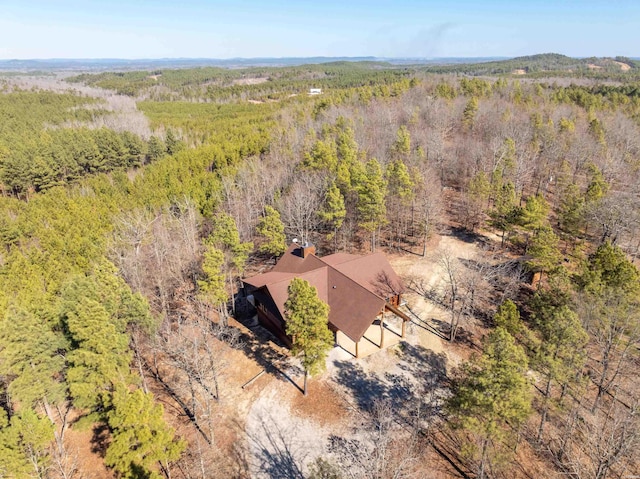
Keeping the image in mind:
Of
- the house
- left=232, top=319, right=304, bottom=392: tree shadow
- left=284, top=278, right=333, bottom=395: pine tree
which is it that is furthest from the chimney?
left=284, top=278, right=333, bottom=395: pine tree

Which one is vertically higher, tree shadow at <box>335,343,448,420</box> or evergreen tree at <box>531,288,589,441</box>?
evergreen tree at <box>531,288,589,441</box>

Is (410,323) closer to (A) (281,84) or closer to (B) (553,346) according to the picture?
(B) (553,346)

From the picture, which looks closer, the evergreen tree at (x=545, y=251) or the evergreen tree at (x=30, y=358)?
the evergreen tree at (x=30, y=358)

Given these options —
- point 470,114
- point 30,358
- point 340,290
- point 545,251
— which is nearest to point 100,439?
point 30,358

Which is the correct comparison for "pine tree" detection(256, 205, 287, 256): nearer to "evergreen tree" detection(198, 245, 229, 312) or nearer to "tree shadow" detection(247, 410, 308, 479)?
"evergreen tree" detection(198, 245, 229, 312)

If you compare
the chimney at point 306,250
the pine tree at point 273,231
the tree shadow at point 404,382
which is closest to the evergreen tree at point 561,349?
the tree shadow at point 404,382

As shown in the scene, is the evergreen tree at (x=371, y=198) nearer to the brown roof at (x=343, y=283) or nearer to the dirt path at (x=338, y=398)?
the brown roof at (x=343, y=283)

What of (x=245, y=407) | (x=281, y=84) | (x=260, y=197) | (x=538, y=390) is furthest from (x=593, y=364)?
(x=281, y=84)
